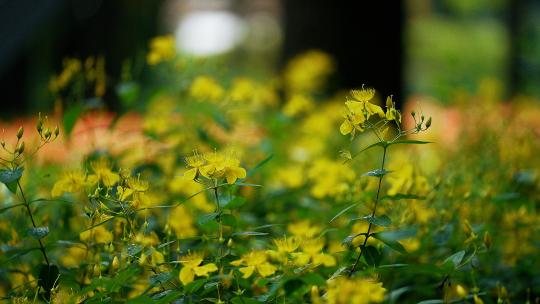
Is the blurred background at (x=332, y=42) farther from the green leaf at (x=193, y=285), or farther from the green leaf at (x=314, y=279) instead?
the green leaf at (x=314, y=279)

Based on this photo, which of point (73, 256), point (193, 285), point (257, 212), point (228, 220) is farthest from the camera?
point (257, 212)

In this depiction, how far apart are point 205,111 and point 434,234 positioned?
90 centimetres

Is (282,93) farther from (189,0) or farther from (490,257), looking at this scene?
(189,0)

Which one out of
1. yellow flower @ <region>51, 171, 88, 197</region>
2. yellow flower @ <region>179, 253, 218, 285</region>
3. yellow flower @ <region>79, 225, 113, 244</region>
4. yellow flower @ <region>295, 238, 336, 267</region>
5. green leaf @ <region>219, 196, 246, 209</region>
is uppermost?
yellow flower @ <region>51, 171, 88, 197</region>

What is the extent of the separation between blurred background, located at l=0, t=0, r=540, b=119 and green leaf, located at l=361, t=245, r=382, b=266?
1.24 metres

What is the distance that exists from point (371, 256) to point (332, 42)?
3.10 m

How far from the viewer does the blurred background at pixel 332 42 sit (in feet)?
14.7

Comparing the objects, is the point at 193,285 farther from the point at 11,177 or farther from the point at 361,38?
the point at 361,38

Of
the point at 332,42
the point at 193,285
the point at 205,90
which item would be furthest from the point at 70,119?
the point at 332,42

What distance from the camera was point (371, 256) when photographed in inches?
60.2

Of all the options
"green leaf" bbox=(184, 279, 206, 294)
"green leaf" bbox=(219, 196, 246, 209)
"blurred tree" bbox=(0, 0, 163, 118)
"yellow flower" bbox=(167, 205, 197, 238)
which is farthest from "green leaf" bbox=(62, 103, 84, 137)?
"blurred tree" bbox=(0, 0, 163, 118)

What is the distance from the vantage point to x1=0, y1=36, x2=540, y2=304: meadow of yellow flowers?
1.50 m

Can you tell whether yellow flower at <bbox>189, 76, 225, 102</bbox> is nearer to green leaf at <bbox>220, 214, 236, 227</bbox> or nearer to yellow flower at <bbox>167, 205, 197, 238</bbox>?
yellow flower at <bbox>167, 205, 197, 238</bbox>

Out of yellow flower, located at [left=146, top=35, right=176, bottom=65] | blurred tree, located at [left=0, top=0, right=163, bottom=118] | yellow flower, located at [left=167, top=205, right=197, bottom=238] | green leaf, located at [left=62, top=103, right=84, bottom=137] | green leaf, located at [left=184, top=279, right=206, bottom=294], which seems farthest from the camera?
blurred tree, located at [left=0, top=0, right=163, bottom=118]
